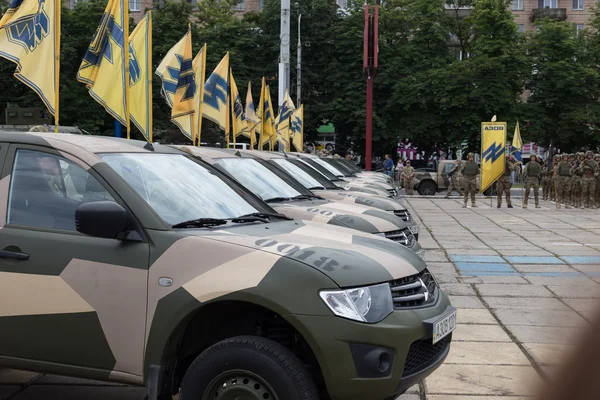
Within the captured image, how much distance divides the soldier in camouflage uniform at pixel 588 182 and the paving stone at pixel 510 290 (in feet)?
58.1

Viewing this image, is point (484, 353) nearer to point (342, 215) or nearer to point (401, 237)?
point (342, 215)

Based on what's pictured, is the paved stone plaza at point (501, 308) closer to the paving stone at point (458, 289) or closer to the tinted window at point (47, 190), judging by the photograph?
the paving stone at point (458, 289)

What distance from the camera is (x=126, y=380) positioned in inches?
155

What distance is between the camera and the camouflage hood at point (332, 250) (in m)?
3.78

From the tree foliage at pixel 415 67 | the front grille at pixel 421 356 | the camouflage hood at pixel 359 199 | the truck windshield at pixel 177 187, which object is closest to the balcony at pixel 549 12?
the tree foliage at pixel 415 67

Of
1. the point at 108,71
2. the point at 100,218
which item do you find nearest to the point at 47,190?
the point at 100,218

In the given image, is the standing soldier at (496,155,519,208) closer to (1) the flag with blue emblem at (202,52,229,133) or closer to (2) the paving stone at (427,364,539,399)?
(1) the flag with blue emblem at (202,52,229,133)

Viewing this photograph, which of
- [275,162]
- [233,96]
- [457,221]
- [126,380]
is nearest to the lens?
[126,380]

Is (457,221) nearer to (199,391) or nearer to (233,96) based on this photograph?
(233,96)

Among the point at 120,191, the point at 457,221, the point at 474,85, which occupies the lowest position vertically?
the point at 457,221

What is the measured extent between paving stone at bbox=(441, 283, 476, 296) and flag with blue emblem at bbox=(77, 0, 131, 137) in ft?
15.3

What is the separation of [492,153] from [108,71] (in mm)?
16660

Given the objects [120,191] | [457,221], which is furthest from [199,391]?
[457,221]

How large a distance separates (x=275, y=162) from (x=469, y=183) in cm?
1681
